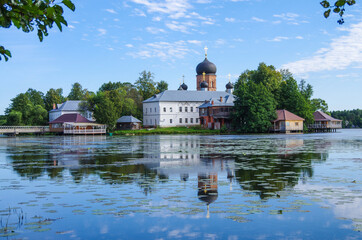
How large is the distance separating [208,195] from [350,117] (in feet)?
593

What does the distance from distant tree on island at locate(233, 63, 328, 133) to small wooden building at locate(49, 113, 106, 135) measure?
29740 mm

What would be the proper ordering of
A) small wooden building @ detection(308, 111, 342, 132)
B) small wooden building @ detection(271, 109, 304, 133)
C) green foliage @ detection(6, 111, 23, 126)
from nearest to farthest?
small wooden building @ detection(271, 109, 304, 133), small wooden building @ detection(308, 111, 342, 132), green foliage @ detection(6, 111, 23, 126)

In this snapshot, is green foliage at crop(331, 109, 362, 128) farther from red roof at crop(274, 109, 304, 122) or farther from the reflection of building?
the reflection of building

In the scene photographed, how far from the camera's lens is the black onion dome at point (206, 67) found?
115 metres

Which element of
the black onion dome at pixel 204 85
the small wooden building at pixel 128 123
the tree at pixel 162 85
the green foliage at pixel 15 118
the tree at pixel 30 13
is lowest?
the tree at pixel 30 13

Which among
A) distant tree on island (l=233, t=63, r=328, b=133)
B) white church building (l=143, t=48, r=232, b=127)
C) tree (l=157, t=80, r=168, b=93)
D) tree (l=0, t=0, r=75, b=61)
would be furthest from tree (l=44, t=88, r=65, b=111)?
tree (l=0, t=0, r=75, b=61)

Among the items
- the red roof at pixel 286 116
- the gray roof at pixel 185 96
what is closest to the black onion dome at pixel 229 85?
the gray roof at pixel 185 96

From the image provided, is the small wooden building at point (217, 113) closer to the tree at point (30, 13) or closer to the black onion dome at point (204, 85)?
the black onion dome at point (204, 85)

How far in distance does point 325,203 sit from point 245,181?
3.72 meters

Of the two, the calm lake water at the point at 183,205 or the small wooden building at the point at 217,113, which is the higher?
the small wooden building at the point at 217,113

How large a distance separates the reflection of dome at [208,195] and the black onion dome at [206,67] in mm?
105305

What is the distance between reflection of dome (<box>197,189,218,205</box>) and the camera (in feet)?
32.2

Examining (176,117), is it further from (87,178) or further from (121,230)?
(121,230)

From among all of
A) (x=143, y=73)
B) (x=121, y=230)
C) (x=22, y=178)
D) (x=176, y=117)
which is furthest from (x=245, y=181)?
(x=143, y=73)
